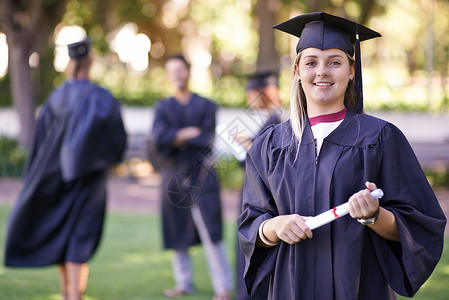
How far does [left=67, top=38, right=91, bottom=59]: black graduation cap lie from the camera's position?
Answer: 5305 millimetres

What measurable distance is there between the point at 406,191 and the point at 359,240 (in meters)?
0.27

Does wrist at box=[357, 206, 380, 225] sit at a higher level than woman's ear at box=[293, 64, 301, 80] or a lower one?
lower

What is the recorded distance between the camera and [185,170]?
595 centimetres

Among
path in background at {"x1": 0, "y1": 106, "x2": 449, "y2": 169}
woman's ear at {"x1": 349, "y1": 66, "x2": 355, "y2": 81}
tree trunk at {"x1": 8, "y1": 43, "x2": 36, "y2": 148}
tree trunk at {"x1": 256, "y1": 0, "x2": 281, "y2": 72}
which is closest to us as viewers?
woman's ear at {"x1": 349, "y1": 66, "x2": 355, "y2": 81}

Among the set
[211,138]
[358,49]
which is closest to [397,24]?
[211,138]

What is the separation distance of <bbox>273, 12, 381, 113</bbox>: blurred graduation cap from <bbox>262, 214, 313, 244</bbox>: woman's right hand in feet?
1.80

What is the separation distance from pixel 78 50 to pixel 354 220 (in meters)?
3.51

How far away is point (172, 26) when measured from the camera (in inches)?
1068

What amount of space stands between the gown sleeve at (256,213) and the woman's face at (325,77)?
0.28m

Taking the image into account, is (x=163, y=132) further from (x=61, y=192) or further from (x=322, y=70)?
(x=322, y=70)

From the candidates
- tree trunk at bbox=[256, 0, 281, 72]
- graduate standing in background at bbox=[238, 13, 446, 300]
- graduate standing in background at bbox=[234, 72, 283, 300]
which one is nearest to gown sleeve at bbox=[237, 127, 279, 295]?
graduate standing in background at bbox=[238, 13, 446, 300]

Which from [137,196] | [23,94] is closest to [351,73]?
[137,196]

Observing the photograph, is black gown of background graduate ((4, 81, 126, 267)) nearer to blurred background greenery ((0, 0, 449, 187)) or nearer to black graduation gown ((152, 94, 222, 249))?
black graduation gown ((152, 94, 222, 249))

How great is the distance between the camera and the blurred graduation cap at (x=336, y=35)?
8.55 feet
